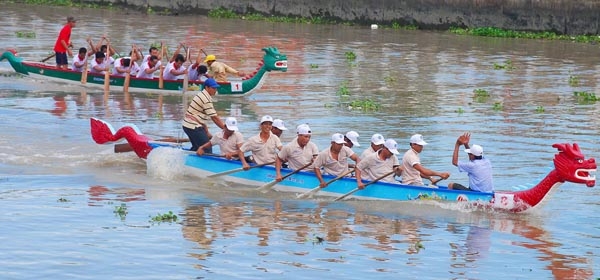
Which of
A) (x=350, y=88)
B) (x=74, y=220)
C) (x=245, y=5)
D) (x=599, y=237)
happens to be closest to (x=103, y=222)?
(x=74, y=220)

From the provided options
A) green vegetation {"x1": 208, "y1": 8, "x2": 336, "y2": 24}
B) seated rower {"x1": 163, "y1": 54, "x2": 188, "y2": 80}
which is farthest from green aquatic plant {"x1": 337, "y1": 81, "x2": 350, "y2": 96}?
green vegetation {"x1": 208, "y1": 8, "x2": 336, "y2": 24}

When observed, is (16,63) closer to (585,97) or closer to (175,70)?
(175,70)

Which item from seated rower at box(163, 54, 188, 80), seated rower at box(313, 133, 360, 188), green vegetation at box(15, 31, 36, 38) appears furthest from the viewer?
green vegetation at box(15, 31, 36, 38)

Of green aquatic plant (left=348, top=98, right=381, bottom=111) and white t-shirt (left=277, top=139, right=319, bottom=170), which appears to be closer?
white t-shirt (left=277, top=139, right=319, bottom=170)

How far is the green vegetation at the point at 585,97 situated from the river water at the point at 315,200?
18 centimetres

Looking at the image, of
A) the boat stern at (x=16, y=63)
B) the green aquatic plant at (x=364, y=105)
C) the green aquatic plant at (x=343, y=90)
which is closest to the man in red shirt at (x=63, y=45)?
the boat stern at (x=16, y=63)

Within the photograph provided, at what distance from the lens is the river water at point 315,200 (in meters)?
15.6

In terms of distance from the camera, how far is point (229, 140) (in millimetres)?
20938

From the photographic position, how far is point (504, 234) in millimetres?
17562

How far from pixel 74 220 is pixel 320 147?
25.0 feet

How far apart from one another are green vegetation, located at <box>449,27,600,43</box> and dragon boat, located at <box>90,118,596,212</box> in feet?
82.4

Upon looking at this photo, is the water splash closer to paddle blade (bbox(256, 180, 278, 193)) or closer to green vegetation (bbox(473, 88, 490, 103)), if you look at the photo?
paddle blade (bbox(256, 180, 278, 193))

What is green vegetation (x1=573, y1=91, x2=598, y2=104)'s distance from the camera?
102 ft

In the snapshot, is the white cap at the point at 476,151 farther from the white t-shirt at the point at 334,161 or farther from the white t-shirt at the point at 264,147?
the white t-shirt at the point at 264,147
